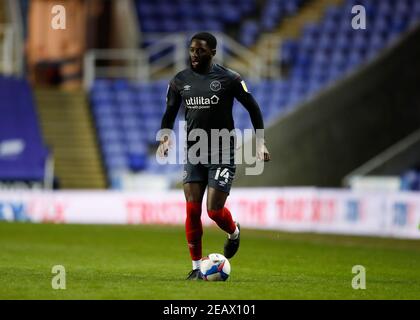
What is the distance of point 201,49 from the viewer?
10461mm

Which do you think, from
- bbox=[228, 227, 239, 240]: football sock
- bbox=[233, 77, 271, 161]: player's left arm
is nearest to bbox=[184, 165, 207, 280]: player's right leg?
bbox=[228, 227, 239, 240]: football sock

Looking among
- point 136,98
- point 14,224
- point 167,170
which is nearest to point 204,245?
point 14,224

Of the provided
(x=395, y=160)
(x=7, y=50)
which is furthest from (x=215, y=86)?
(x=7, y=50)

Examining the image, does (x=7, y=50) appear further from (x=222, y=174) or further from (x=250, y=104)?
(x=222, y=174)

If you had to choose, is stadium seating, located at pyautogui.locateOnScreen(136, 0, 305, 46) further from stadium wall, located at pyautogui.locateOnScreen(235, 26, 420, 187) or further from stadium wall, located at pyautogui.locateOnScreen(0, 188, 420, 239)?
stadium wall, located at pyautogui.locateOnScreen(0, 188, 420, 239)

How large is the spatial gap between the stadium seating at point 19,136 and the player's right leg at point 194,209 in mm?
16970

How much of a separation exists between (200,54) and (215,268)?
2112mm

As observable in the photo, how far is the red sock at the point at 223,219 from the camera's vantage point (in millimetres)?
10648

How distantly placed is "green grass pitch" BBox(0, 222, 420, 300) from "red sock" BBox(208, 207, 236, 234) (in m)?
0.53

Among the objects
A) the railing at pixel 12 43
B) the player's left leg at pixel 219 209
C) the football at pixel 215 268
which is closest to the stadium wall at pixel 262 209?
the railing at pixel 12 43

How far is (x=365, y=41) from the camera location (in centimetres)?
3058

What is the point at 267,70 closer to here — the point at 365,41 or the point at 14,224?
the point at 365,41

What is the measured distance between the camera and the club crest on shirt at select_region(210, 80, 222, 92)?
10.7 meters
